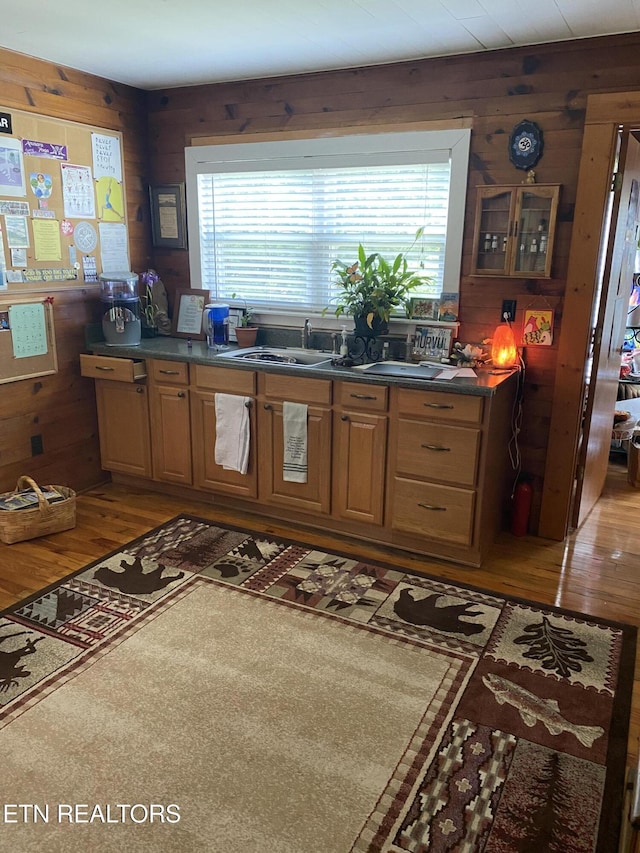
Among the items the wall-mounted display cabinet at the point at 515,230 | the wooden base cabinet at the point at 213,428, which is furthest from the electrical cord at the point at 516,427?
the wooden base cabinet at the point at 213,428

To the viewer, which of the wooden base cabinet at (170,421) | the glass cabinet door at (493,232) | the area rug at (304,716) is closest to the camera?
the area rug at (304,716)

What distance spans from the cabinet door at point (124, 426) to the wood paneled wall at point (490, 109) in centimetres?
170

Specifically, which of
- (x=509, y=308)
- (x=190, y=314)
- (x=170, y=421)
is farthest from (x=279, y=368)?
(x=509, y=308)

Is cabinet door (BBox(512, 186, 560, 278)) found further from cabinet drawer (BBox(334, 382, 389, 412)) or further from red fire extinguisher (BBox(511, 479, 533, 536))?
red fire extinguisher (BBox(511, 479, 533, 536))

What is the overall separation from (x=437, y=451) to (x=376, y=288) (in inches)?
39.1

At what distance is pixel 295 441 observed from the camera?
355cm

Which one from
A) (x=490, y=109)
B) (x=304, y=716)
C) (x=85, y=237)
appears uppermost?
(x=490, y=109)

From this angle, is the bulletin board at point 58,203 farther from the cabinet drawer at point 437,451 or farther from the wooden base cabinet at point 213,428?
the cabinet drawer at point 437,451

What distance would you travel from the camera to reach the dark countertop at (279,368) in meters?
3.06

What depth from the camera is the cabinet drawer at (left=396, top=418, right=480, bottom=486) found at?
3.11 metres

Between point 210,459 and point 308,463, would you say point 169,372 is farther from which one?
point 308,463

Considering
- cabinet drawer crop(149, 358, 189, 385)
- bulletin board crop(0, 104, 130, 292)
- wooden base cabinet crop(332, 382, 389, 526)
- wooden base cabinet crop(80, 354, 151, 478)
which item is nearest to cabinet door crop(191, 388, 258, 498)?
cabinet drawer crop(149, 358, 189, 385)

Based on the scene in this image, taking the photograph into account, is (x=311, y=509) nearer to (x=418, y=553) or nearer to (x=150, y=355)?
(x=418, y=553)

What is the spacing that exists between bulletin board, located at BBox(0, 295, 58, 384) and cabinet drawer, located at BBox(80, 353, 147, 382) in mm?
185
